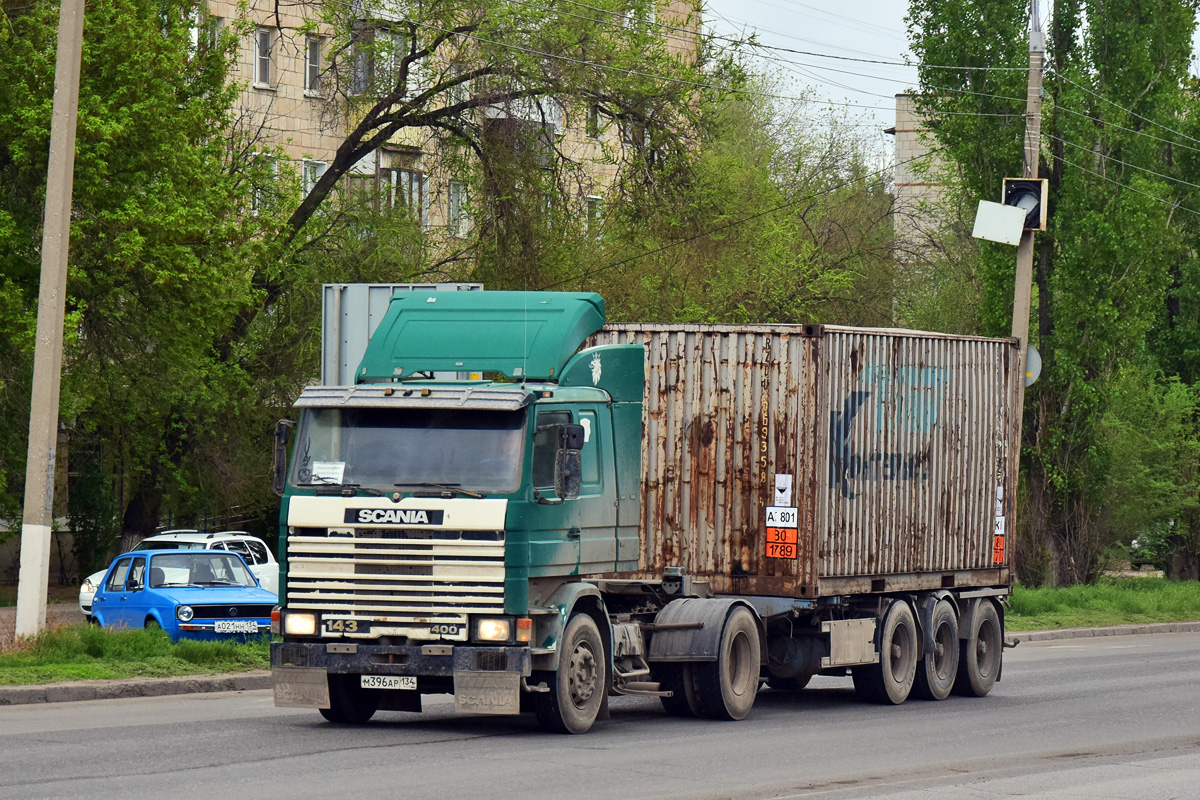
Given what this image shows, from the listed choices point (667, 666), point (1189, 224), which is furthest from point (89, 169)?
point (1189, 224)

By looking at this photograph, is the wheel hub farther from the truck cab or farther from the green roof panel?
the green roof panel

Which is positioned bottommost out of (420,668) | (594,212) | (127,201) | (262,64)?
(420,668)

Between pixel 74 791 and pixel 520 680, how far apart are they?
3740 millimetres

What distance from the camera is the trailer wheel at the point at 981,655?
19078mm

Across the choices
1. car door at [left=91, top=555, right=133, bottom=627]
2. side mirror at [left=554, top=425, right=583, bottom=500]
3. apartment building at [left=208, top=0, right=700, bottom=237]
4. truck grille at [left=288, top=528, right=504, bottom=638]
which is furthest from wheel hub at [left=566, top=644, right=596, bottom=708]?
apartment building at [left=208, top=0, right=700, bottom=237]

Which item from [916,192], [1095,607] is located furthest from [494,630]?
[916,192]

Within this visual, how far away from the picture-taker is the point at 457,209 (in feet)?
117

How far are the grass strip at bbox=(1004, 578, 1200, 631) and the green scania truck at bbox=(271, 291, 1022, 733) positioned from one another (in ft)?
40.8

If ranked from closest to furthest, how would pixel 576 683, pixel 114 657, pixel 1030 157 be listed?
1. pixel 576 683
2. pixel 114 657
3. pixel 1030 157

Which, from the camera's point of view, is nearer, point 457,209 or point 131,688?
point 131,688

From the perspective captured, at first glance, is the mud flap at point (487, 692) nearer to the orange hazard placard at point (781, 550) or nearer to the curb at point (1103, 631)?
the orange hazard placard at point (781, 550)

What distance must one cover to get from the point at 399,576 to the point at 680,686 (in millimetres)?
3198

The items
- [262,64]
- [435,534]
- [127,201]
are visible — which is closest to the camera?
[435,534]

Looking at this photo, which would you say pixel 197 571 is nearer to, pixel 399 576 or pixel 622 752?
pixel 399 576
